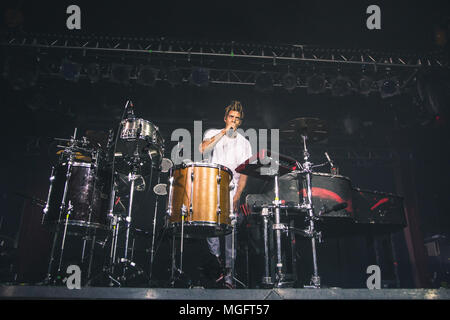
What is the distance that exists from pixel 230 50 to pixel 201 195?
4.21m

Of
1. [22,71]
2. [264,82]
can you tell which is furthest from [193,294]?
[22,71]

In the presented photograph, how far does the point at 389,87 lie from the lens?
7.18 metres

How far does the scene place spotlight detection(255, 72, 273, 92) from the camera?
23.6 ft

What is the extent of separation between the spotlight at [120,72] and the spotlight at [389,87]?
5.39 m

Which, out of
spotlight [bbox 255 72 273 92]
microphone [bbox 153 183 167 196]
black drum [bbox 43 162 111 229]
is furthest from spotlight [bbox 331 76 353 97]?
black drum [bbox 43 162 111 229]

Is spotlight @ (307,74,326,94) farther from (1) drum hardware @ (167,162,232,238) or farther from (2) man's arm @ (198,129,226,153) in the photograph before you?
(1) drum hardware @ (167,162,232,238)

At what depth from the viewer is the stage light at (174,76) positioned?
702 cm

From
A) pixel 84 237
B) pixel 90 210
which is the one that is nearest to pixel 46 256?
pixel 84 237

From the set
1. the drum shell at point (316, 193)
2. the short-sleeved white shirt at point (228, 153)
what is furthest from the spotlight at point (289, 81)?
the drum shell at point (316, 193)

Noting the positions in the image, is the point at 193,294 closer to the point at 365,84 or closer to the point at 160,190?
the point at 160,190

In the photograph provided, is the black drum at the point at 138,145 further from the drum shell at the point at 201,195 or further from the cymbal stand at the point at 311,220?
the cymbal stand at the point at 311,220

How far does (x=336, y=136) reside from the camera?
8.81m

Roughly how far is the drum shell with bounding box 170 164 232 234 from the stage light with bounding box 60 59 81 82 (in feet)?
13.0
